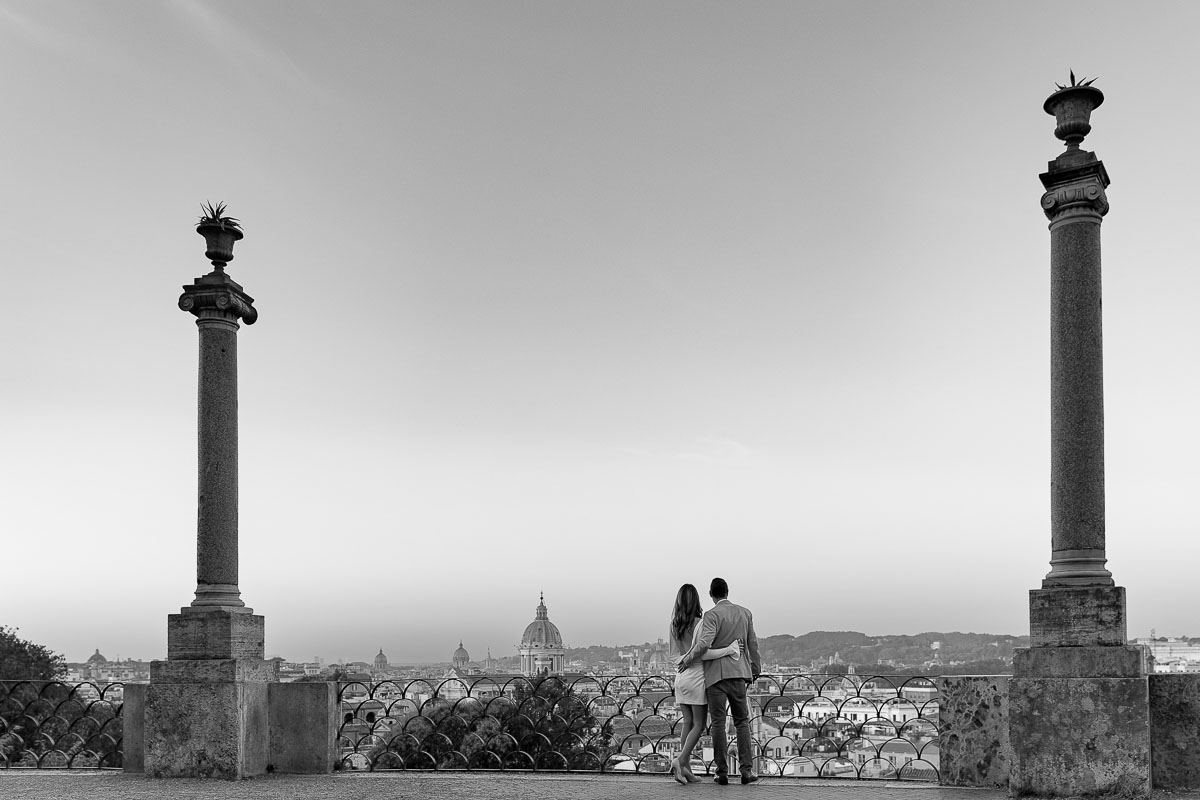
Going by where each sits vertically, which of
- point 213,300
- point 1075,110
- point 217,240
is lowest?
point 213,300

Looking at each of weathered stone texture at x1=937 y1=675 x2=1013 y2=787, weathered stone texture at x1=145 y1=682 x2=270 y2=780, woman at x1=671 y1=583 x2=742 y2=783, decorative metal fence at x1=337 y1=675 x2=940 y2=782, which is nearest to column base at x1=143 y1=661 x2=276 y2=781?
weathered stone texture at x1=145 y1=682 x2=270 y2=780

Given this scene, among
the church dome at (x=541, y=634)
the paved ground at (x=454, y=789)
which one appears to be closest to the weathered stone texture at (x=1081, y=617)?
the paved ground at (x=454, y=789)

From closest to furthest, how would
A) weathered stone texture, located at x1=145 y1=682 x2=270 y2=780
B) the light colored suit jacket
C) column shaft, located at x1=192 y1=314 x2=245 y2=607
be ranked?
the light colored suit jacket
weathered stone texture, located at x1=145 y1=682 x2=270 y2=780
column shaft, located at x1=192 y1=314 x2=245 y2=607

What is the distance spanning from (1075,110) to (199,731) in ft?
26.8

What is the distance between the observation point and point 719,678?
868 centimetres

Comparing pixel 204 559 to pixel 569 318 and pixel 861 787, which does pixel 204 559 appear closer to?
pixel 861 787

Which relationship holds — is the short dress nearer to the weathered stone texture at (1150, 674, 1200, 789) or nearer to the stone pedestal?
the weathered stone texture at (1150, 674, 1200, 789)

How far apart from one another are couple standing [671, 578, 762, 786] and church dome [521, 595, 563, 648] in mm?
96316

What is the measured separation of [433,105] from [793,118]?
4.87 meters

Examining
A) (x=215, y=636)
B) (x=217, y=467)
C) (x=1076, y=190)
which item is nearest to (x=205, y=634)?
(x=215, y=636)

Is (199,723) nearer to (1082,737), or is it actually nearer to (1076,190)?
(1082,737)

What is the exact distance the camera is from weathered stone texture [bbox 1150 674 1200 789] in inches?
294

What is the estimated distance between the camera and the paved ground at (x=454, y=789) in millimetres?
8008

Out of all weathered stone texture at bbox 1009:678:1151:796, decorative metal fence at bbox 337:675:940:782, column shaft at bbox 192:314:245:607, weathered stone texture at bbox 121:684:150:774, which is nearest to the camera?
weathered stone texture at bbox 1009:678:1151:796
